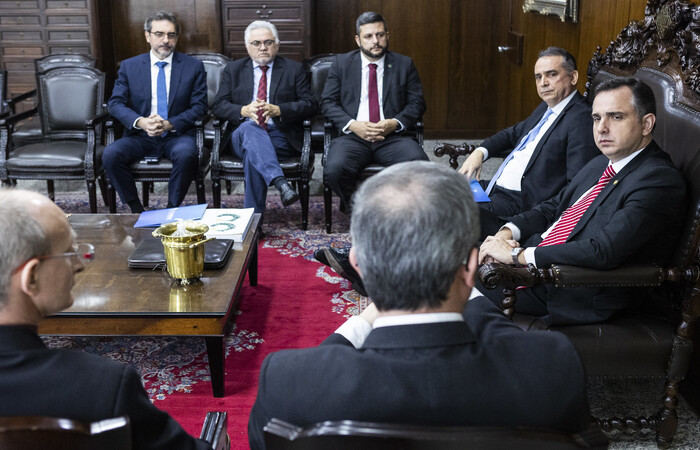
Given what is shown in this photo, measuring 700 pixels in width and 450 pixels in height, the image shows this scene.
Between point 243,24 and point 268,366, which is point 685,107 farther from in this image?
point 243,24

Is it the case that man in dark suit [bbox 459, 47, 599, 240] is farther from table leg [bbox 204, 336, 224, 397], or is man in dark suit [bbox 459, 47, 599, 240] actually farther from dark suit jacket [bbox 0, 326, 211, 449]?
dark suit jacket [bbox 0, 326, 211, 449]

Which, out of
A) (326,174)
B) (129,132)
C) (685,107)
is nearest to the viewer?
(685,107)

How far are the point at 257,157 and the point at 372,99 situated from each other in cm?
95

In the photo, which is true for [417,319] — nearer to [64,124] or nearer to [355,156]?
[355,156]

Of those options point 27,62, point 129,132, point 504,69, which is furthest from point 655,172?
point 27,62

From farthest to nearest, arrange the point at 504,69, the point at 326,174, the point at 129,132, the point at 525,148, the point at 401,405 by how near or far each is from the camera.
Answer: the point at 504,69, the point at 129,132, the point at 326,174, the point at 525,148, the point at 401,405

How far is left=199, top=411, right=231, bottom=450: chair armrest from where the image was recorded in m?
1.77

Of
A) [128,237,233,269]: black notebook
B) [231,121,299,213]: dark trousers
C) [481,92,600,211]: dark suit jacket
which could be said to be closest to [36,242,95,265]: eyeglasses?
[128,237,233,269]: black notebook

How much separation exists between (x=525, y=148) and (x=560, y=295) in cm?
150

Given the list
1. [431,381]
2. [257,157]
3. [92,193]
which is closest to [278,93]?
[257,157]

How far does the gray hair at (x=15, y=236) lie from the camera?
1.34m

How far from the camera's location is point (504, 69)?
7570 mm

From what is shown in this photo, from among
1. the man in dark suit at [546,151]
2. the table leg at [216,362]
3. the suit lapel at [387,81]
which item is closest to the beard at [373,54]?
the suit lapel at [387,81]

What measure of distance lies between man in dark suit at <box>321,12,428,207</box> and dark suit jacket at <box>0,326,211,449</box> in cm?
363
